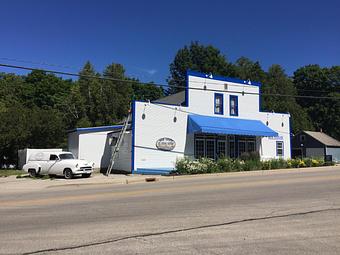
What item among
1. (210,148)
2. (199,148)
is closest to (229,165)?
(199,148)

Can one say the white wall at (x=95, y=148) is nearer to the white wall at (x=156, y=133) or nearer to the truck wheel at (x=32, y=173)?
the white wall at (x=156, y=133)

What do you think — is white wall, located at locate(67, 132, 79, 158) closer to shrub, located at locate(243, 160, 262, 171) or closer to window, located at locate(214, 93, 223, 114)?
window, located at locate(214, 93, 223, 114)

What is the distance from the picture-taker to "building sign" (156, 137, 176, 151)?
31.3 metres

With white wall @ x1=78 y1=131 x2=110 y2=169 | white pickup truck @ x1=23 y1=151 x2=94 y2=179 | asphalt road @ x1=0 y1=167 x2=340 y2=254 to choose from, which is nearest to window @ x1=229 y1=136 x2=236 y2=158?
white wall @ x1=78 y1=131 x2=110 y2=169

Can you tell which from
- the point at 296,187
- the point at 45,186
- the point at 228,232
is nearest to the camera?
the point at 228,232

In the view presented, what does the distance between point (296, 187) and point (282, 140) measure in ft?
77.3

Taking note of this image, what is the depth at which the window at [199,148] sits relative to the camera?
33812mm

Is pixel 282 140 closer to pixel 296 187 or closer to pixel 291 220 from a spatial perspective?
pixel 296 187

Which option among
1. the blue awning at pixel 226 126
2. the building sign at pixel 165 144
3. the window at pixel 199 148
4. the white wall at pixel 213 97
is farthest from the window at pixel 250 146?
the building sign at pixel 165 144

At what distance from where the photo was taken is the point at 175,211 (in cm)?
1103

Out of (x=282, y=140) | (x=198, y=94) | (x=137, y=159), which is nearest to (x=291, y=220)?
(x=137, y=159)

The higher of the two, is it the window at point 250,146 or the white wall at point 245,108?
the white wall at point 245,108

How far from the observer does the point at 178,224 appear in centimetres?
923

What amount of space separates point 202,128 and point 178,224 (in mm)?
22583
